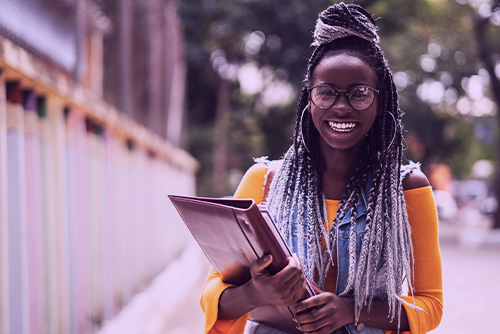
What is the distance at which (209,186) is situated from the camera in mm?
23016

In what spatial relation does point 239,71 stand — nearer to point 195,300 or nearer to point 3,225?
point 195,300

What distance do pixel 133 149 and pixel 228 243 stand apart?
5.25 m

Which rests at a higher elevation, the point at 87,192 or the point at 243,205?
the point at 243,205

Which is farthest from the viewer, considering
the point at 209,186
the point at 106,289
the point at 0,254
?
the point at 209,186

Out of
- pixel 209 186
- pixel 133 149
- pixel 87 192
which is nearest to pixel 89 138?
pixel 87 192

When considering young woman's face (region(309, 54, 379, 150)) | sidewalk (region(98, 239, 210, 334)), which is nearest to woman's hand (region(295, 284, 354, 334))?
young woman's face (region(309, 54, 379, 150))

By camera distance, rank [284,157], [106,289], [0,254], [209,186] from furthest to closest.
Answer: [209,186] < [106,289] < [0,254] < [284,157]

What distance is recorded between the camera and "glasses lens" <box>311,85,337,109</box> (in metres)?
1.68

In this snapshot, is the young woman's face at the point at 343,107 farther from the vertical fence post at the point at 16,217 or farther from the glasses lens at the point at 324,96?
the vertical fence post at the point at 16,217

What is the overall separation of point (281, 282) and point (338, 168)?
20.4 inches

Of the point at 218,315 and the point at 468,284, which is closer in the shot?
the point at 218,315

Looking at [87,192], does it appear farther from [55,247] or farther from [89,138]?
[55,247]

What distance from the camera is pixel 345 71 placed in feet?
5.44

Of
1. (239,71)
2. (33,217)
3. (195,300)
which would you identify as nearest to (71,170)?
(33,217)
